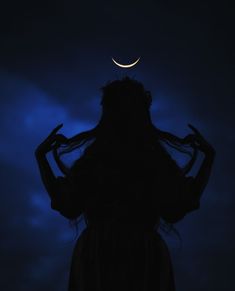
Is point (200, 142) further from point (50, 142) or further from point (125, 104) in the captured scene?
point (50, 142)

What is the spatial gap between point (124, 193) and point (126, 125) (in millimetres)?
890

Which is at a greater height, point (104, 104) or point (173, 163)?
point (104, 104)

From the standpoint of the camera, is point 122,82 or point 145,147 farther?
point 122,82

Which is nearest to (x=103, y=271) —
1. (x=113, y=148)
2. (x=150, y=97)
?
(x=113, y=148)

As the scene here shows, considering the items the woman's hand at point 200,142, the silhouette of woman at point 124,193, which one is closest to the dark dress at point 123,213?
the silhouette of woman at point 124,193

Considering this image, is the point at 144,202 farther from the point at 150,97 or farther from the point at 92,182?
the point at 150,97

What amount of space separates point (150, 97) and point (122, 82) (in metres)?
0.36

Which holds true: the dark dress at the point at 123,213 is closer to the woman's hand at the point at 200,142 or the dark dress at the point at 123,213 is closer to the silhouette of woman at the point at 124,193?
the silhouette of woman at the point at 124,193

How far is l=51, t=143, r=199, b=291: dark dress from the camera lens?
4812 millimetres

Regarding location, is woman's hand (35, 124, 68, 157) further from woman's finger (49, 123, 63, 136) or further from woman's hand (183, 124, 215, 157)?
woman's hand (183, 124, 215, 157)

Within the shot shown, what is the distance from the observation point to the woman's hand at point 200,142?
5285 mm

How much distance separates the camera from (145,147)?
215 inches

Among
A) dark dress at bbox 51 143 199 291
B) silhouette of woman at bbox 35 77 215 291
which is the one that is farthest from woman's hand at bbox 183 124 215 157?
dark dress at bbox 51 143 199 291

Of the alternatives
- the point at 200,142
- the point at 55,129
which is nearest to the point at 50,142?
the point at 55,129
